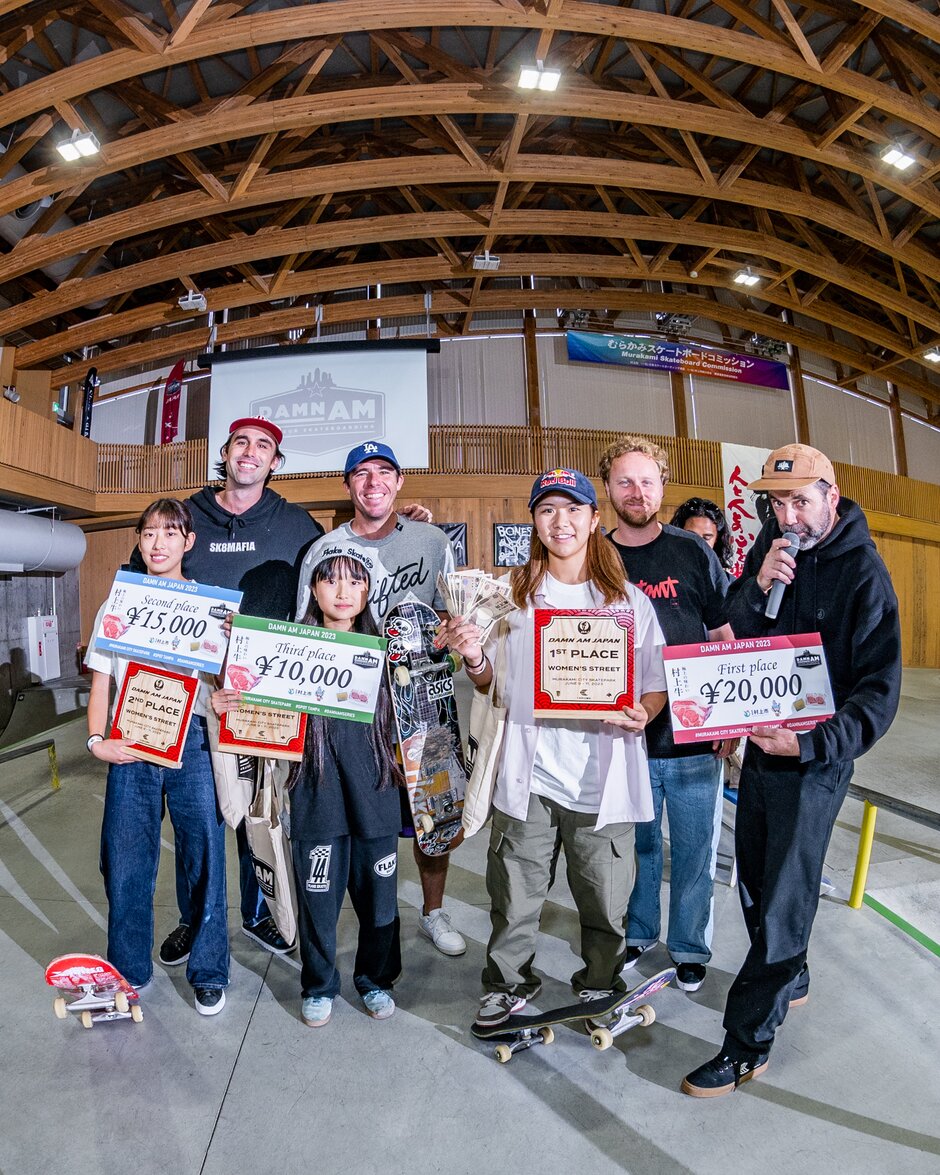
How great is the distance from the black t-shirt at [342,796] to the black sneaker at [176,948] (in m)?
0.84

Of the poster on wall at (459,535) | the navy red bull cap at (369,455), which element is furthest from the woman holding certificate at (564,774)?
the poster on wall at (459,535)

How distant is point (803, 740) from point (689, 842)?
78 cm

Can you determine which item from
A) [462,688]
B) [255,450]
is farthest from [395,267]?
[255,450]

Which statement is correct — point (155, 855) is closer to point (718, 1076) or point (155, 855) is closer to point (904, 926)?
point (718, 1076)

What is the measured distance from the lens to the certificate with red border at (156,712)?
1.90 m

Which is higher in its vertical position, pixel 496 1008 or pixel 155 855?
pixel 155 855

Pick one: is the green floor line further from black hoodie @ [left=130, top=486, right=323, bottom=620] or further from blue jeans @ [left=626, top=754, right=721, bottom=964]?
black hoodie @ [left=130, top=486, right=323, bottom=620]

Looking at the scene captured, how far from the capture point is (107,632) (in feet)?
6.18

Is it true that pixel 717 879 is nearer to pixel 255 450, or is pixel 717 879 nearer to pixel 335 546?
pixel 335 546

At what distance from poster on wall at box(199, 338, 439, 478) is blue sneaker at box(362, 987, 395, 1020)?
9601mm

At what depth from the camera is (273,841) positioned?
1.98m

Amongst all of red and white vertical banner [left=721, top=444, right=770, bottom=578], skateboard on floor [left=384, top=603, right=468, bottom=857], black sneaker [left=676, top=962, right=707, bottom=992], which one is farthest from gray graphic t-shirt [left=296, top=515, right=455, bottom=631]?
red and white vertical banner [left=721, top=444, right=770, bottom=578]

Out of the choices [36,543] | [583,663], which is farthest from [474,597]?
[36,543]

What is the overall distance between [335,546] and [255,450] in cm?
44
